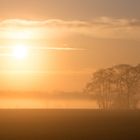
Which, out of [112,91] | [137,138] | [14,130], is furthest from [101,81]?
[137,138]

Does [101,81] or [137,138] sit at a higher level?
[101,81]

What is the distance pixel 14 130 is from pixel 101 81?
70984mm

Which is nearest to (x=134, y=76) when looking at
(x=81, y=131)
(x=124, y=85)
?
(x=124, y=85)

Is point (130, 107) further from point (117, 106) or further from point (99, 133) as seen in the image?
point (99, 133)

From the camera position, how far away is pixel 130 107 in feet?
389

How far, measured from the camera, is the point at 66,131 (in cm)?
5344

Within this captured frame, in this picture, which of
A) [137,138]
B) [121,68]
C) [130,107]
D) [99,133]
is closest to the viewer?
[137,138]

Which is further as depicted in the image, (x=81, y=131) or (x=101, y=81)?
(x=101, y=81)

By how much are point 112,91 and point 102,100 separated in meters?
2.78

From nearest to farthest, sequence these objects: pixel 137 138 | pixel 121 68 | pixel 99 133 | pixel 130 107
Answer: pixel 137 138
pixel 99 133
pixel 130 107
pixel 121 68

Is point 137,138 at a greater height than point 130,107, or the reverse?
point 130,107

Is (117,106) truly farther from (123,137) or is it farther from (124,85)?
(123,137)

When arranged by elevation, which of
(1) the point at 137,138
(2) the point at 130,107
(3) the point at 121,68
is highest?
(3) the point at 121,68

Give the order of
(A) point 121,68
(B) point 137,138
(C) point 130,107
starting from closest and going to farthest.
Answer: (B) point 137,138 < (C) point 130,107 < (A) point 121,68
